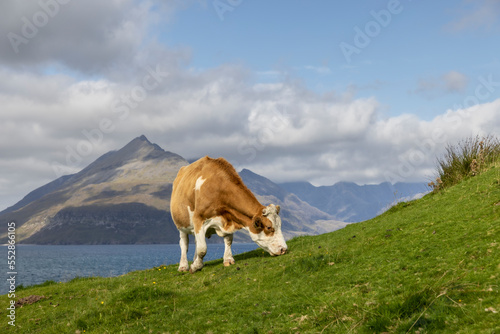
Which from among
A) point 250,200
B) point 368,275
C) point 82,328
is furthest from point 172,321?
point 250,200

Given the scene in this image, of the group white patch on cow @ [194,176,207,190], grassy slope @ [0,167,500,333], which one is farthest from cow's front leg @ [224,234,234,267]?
white patch on cow @ [194,176,207,190]

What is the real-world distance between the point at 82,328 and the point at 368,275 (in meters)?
7.37

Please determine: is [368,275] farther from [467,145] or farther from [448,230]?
[467,145]

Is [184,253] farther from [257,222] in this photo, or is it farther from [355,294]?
[355,294]

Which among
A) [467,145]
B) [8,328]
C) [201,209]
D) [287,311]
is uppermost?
[467,145]

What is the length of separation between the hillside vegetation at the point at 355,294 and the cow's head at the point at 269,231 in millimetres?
1627

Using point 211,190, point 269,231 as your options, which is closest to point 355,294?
point 269,231

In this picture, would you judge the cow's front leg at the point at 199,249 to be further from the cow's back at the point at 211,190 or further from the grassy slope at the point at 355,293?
the grassy slope at the point at 355,293

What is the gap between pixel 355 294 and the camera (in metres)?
8.53

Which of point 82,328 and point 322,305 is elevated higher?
point 322,305

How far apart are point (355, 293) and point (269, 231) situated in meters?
7.60

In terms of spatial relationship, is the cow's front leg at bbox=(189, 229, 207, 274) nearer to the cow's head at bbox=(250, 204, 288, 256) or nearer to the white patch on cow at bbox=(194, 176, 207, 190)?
the white patch on cow at bbox=(194, 176, 207, 190)

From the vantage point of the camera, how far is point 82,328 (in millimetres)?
10359

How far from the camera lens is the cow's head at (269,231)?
15.9 m
